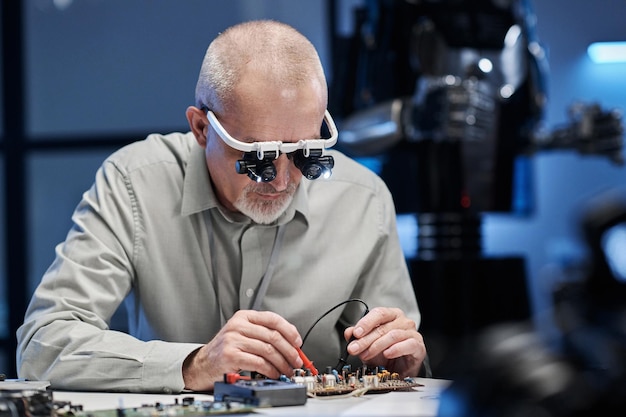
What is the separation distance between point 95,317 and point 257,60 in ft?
2.34

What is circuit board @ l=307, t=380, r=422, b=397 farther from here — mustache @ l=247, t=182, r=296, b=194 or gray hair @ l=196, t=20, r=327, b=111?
gray hair @ l=196, t=20, r=327, b=111

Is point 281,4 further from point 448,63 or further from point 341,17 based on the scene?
point 448,63

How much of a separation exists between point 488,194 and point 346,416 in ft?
7.01

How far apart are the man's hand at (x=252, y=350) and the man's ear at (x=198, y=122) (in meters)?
0.60

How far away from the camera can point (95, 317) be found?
84.5 inches

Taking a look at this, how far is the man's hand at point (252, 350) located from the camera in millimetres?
1850

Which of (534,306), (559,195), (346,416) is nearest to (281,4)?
(559,195)

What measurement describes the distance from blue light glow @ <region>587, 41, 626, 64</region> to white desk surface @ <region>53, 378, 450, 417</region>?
2.93 metres

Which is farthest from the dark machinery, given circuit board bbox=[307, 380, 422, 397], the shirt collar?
circuit board bbox=[307, 380, 422, 397]

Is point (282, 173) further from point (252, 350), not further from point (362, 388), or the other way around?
point (362, 388)

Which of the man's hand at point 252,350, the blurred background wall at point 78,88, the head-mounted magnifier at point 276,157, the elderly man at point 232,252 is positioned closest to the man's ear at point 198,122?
the elderly man at point 232,252

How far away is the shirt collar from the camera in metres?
2.33

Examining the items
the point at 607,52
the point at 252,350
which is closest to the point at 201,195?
the point at 252,350

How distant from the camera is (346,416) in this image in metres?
1.52
